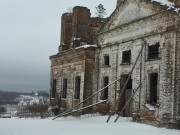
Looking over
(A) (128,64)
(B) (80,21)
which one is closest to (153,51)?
(A) (128,64)

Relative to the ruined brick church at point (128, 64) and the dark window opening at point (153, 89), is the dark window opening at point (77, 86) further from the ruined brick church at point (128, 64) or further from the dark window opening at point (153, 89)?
the dark window opening at point (153, 89)

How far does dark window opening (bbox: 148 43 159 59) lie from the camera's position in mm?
17250

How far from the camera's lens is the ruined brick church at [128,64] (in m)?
16.1

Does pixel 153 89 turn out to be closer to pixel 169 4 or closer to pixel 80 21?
pixel 169 4

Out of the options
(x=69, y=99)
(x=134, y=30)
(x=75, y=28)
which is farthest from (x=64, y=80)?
(x=134, y=30)

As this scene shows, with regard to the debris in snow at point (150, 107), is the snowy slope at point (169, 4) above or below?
above

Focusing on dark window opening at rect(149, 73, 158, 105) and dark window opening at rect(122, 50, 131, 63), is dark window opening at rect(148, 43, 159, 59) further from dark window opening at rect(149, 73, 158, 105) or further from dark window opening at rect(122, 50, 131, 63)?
dark window opening at rect(122, 50, 131, 63)

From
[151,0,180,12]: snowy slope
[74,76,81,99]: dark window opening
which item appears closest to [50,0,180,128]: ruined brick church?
[74,76,81,99]: dark window opening

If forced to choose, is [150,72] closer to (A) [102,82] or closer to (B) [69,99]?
(A) [102,82]

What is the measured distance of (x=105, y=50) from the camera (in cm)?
2130

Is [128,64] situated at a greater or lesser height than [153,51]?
lesser

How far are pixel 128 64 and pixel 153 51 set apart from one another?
6.25 ft

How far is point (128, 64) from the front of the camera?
19.0 metres

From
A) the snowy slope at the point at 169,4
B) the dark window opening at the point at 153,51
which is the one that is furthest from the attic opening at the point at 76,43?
the snowy slope at the point at 169,4
